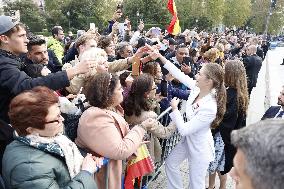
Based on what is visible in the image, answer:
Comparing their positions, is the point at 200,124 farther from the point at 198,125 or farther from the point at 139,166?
the point at 139,166

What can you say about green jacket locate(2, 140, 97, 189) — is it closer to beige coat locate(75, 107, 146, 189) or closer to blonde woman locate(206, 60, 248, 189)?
beige coat locate(75, 107, 146, 189)

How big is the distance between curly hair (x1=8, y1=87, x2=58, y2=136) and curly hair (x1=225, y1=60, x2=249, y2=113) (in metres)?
2.98

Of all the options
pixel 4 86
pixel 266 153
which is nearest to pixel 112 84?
pixel 4 86

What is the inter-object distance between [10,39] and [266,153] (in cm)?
252

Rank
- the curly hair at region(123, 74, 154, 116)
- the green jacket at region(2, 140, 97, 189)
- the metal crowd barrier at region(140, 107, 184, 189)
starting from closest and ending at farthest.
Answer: the green jacket at region(2, 140, 97, 189), the curly hair at region(123, 74, 154, 116), the metal crowd barrier at region(140, 107, 184, 189)

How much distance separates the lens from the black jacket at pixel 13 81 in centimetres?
278

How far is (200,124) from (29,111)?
6.82 feet

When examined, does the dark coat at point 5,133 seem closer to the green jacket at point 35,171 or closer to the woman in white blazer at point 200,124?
the green jacket at point 35,171

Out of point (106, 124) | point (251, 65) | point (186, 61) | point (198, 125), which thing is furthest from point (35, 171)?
point (251, 65)

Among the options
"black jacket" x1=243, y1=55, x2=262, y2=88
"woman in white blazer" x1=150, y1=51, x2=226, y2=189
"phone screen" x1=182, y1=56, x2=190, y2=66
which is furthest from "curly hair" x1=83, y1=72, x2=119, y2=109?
"black jacket" x1=243, y1=55, x2=262, y2=88

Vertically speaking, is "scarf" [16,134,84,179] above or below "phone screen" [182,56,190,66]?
above

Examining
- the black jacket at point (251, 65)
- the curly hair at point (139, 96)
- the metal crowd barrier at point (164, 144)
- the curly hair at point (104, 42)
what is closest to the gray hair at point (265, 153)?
the curly hair at point (139, 96)

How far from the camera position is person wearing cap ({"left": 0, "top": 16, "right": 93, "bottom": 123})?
9.12 ft

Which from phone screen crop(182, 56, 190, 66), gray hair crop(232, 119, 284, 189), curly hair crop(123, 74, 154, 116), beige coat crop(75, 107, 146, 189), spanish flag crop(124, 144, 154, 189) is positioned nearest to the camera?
gray hair crop(232, 119, 284, 189)
